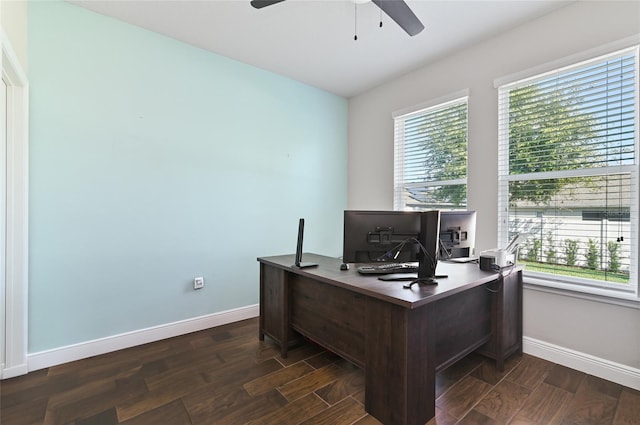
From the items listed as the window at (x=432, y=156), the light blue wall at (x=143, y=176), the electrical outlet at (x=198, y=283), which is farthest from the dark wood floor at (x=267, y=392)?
the window at (x=432, y=156)

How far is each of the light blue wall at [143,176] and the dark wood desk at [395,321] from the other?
84 cm

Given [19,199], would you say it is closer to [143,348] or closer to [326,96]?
[143,348]

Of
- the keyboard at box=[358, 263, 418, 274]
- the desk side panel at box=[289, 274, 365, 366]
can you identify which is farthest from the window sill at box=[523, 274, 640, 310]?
the desk side panel at box=[289, 274, 365, 366]

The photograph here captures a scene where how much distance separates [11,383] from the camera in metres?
1.99

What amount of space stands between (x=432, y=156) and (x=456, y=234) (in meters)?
1.30

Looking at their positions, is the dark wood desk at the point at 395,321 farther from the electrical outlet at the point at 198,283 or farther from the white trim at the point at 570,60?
the white trim at the point at 570,60

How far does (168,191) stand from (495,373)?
10.3ft

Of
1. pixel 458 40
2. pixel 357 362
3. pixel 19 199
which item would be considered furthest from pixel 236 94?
pixel 357 362

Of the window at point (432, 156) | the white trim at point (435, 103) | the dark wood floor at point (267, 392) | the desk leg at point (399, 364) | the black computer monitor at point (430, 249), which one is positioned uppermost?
the white trim at point (435, 103)

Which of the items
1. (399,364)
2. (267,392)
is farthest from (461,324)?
(267,392)

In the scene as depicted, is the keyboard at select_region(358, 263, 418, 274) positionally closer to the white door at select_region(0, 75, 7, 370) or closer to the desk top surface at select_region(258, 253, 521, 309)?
the desk top surface at select_region(258, 253, 521, 309)

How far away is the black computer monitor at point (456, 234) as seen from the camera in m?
2.27

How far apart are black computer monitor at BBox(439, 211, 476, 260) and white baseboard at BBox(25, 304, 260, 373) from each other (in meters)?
2.19

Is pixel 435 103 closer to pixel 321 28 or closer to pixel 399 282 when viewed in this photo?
pixel 321 28
